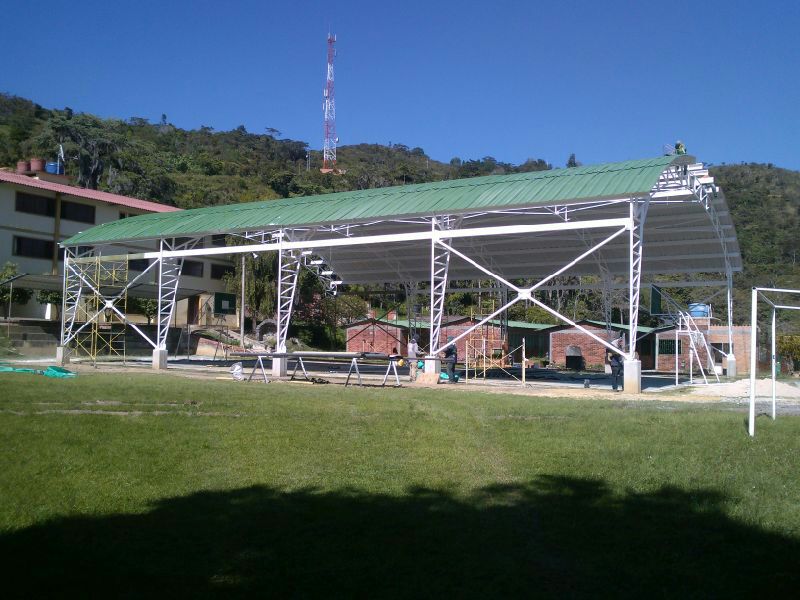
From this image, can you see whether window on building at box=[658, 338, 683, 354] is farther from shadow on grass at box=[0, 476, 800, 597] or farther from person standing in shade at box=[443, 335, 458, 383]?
shadow on grass at box=[0, 476, 800, 597]

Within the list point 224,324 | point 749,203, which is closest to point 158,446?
point 224,324

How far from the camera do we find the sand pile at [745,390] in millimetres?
19062

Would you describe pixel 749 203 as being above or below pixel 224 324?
above

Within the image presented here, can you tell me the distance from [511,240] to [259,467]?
23110mm

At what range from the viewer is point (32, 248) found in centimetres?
4234

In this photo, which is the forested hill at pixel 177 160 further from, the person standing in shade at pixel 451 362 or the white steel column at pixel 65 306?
the person standing in shade at pixel 451 362

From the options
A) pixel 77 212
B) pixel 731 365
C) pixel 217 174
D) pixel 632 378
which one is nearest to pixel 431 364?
pixel 632 378

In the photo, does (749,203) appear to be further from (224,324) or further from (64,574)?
(64,574)

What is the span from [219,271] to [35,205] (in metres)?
11.8

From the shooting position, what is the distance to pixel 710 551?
555 cm

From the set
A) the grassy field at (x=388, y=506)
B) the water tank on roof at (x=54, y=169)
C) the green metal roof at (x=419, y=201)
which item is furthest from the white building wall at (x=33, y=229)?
the grassy field at (x=388, y=506)

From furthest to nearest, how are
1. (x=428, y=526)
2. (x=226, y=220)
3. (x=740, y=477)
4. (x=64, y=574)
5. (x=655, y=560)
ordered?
1. (x=226, y=220)
2. (x=740, y=477)
3. (x=428, y=526)
4. (x=655, y=560)
5. (x=64, y=574)

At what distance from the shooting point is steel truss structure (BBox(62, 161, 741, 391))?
72.6ft

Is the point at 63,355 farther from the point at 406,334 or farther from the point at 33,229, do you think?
the point at 406,334
